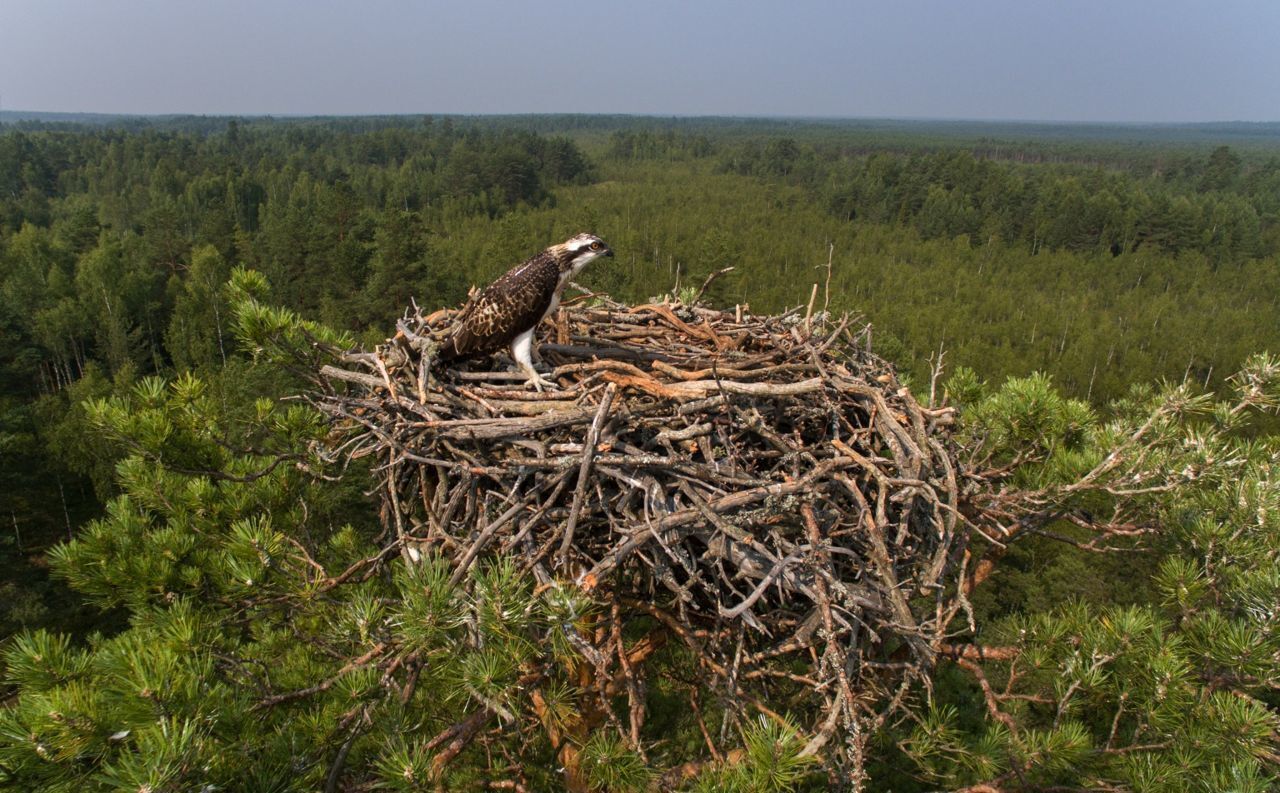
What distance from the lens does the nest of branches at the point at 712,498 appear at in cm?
240

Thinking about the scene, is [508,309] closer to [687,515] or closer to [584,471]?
[584,471]

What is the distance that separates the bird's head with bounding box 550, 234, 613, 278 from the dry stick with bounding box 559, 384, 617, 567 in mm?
1394

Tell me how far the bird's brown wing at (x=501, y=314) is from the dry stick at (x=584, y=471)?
3.30ft

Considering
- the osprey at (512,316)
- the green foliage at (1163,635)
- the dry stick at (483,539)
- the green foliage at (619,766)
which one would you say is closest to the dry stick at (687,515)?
the dry stick at (483,539)

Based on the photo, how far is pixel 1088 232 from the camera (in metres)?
62.0

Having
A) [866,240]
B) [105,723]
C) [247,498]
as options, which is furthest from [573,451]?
[866,240]

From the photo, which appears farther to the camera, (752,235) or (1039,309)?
(752,235)

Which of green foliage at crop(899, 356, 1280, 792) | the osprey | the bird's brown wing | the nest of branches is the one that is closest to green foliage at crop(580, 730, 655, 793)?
the nest of branches

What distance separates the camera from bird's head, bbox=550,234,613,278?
3.94m

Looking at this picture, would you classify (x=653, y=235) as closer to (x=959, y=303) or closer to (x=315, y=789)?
(x=959, y=303)

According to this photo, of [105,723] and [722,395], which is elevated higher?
[722,395]

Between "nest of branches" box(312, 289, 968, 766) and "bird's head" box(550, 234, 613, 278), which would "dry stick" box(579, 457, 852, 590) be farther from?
"bird's head" box(550, 234, 613, 278)

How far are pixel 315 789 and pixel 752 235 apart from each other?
57.0 metres

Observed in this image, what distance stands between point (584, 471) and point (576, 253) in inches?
72.3
